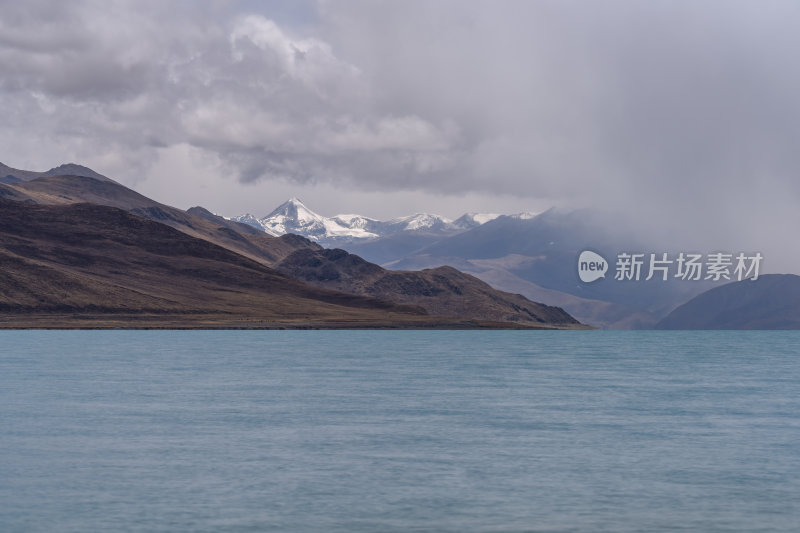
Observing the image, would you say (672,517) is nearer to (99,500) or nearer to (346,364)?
(99,500)

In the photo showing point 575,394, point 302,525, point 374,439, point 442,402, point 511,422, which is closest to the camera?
point 302,525

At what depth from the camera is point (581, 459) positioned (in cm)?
4862

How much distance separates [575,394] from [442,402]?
628 inches

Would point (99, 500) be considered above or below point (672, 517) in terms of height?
below

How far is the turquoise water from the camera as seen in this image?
35906mm

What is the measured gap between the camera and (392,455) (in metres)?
49.3

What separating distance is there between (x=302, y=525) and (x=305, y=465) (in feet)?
39.9

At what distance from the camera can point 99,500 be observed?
38.3 meters

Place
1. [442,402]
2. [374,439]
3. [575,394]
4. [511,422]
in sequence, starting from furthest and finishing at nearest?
[575,394] < [442,402] < [511,422] < [374,439]

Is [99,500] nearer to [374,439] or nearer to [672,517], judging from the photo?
[374,439]

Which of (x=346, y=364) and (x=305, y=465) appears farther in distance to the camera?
(x=346, y=364)

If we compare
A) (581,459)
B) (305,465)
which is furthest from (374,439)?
(581,459)

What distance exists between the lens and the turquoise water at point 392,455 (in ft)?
118

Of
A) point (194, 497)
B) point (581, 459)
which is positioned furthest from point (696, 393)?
point (194, 497)
